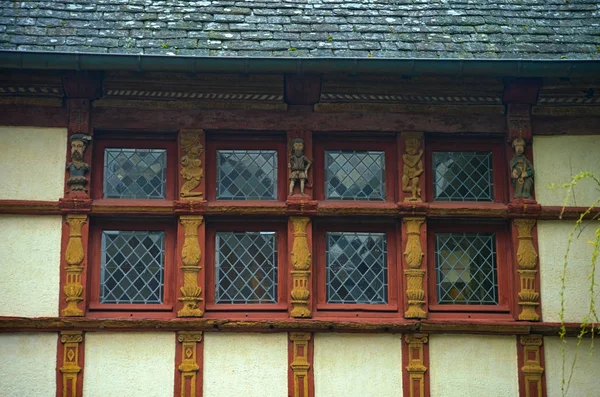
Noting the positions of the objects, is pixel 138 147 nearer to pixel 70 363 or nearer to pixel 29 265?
pixel 29 265

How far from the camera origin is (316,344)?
8344 mm

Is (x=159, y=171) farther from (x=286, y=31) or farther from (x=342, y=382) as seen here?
(x=342, y=382)

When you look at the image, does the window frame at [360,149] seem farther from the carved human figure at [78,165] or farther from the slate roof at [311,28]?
the carved human figure at [78,165]

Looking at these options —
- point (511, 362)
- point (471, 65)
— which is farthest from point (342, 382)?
point (471, 65)

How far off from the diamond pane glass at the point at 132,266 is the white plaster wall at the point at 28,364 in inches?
23.3

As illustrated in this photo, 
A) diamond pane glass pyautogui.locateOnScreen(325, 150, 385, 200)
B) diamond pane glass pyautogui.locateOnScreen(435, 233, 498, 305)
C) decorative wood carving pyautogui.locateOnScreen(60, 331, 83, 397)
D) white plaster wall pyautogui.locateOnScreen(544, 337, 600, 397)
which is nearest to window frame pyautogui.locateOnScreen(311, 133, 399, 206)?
diamond pane glass pyautogui.locateOnScreen(325, 150, 385, 200)

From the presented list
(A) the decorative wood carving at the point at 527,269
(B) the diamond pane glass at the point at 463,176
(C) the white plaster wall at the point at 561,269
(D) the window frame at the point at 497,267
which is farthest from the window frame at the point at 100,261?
(C) the white plaster wall at the point at 561,269

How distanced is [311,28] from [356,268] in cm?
204

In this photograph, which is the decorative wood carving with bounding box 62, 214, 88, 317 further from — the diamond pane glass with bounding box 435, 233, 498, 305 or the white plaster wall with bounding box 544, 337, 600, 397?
the white plaster wall with bounding box 544, 337, 600, 397

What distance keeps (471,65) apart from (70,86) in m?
3.28

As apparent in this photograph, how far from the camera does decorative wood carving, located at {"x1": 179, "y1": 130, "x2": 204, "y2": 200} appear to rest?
8.56m

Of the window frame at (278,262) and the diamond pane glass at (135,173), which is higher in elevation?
the diamond pane glass at (135,173)

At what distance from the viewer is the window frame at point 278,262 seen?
27.8ft

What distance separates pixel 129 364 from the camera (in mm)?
8211
